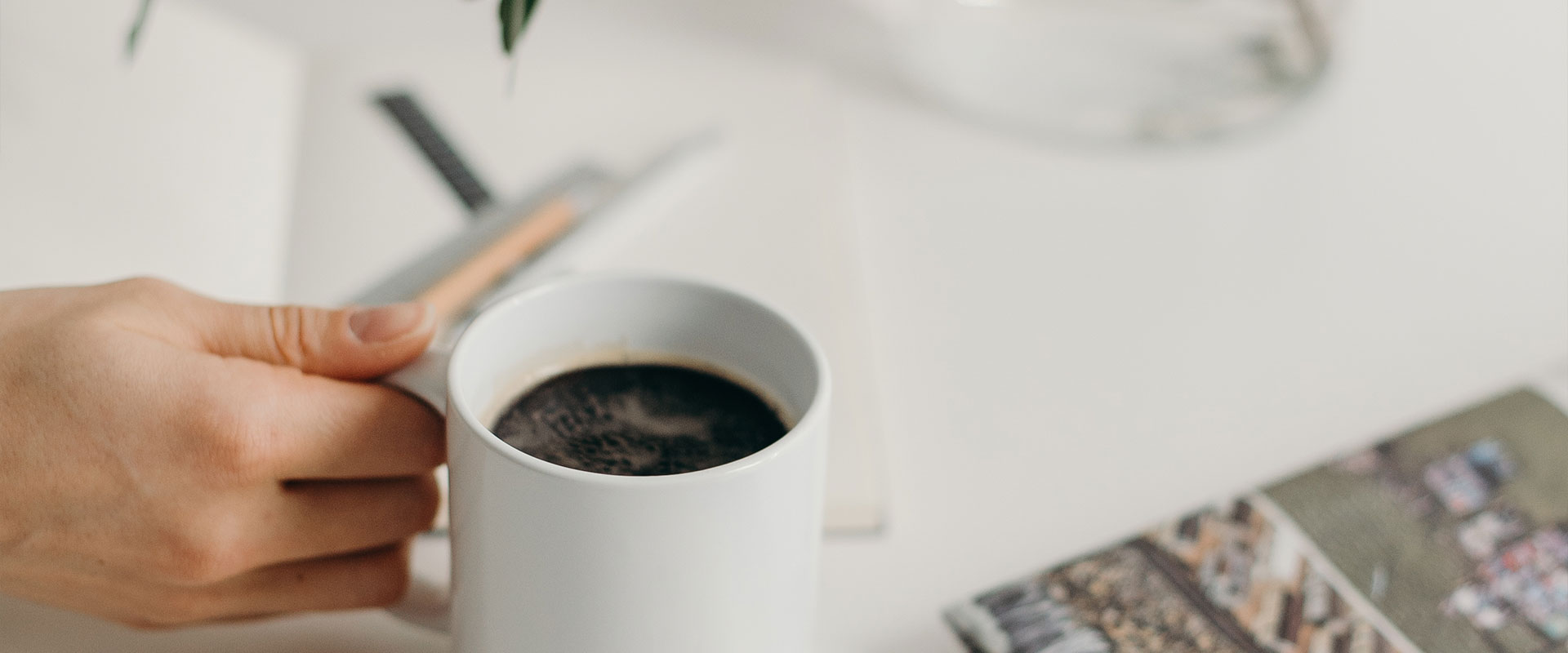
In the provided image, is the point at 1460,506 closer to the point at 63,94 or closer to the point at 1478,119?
the point at 1478,119

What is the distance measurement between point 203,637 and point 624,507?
0.74 feet

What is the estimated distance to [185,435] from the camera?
348mm

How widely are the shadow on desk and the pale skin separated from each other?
0.09 ft

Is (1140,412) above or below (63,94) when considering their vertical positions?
below

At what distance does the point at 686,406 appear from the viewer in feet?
1.20

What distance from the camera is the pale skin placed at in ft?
1.15

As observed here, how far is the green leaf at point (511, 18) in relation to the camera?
365mm

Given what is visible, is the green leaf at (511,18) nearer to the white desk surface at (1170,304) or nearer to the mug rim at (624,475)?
the mug rim at (624,475)

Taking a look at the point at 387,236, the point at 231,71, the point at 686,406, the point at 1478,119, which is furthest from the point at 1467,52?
the point at 231,71

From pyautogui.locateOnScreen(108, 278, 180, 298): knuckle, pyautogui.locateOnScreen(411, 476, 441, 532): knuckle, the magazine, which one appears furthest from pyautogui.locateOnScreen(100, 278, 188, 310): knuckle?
the magazine

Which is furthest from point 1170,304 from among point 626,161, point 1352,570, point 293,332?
point 293,332

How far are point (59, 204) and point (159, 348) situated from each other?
0.75ft

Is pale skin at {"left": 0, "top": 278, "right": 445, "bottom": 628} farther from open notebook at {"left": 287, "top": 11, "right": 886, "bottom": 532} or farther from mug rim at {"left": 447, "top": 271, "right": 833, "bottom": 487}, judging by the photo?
open notebook at {"left": 287, "top": 11, "right": 886, "bottom": 532}

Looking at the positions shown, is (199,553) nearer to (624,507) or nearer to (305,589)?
(305,589)
